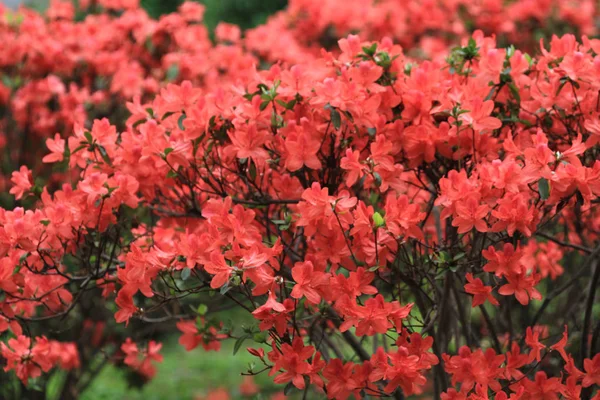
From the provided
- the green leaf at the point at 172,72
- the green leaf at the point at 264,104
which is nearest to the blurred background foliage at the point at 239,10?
the green leaf at the point at 172,72

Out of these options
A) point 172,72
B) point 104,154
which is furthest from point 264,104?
point 172,72

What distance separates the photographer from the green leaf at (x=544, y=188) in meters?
1.90

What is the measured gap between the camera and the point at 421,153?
2252 millimetres

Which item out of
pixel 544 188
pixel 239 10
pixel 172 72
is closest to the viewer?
pixel 544 188

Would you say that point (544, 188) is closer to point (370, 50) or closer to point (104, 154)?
point (370, 50)

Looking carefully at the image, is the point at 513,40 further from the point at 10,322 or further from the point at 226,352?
the point at 226,352

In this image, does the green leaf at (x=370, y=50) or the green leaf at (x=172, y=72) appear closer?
the green leaf at (x=370, y=50)

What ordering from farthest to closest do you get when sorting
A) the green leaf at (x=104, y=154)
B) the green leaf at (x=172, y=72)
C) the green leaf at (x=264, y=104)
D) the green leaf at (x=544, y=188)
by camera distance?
the green leaf at (x=172, y=72) < the green leaf at (x=104, y=154) < the green leaf at (x=264, y=104) < the green leaf at (x=544, y=188)

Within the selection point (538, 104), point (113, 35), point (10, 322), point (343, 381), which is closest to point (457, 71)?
point (538, 104)

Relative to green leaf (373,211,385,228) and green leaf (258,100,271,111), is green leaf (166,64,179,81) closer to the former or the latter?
green leaf (258,100,271,111)

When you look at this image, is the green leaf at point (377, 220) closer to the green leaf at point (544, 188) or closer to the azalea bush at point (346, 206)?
the azalea bush at point (346, 206)

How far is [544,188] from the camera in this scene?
1.92 meters

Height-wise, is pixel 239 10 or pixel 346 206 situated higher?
pixel 346 206

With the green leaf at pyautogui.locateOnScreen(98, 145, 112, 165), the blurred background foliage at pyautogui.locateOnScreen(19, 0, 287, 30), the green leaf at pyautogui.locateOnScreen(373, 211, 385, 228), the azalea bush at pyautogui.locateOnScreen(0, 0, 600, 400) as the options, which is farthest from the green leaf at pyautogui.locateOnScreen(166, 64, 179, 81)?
the blurred background foliage at pyautogui.locateOnScreen(19, 0, 287, 30)
